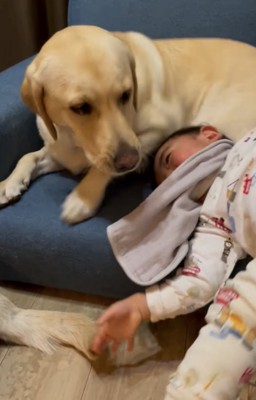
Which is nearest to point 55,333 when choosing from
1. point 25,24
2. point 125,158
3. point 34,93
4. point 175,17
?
point 125,158

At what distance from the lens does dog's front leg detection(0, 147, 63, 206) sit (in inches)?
50.5

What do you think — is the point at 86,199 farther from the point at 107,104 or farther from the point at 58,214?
the point at 107,104

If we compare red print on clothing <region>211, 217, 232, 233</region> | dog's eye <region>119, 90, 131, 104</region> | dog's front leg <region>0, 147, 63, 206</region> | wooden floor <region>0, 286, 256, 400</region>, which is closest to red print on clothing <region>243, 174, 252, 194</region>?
red print on clothing <region>211, 217, 232, 233</region>

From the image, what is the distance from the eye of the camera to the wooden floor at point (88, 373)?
3.82ft

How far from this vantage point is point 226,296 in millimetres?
846

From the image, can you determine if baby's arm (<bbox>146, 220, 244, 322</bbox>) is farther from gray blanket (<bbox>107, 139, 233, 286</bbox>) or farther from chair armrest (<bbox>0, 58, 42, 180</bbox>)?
chair armrest (<bbox>0, 58, 42, 180</bbox>)

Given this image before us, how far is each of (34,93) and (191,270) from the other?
0.53 meters

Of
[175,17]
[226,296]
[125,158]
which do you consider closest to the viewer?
[226,296]

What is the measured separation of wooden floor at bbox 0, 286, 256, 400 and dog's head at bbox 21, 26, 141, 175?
0.46 meters

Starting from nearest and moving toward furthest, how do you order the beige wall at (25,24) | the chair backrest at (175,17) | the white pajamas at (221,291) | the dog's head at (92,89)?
the white pajamas at (221,291) → the dog's head at (92,89) → the chair backrest at (175,17) → the beige wall at (25,24)

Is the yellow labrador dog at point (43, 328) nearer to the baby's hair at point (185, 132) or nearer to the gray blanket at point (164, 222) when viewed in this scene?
the gray blanket at point (164, 222)

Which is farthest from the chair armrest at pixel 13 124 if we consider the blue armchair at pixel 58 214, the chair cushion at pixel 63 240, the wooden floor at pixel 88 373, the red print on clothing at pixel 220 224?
the red print on clothing at pixel 220 224

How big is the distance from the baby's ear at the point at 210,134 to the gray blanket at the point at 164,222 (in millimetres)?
54

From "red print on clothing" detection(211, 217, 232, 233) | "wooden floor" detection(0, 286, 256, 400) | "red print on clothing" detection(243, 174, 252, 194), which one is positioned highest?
"red print on clothing" detection(243, 174, 252, 194)
